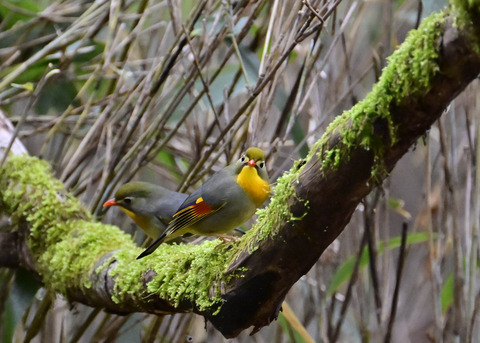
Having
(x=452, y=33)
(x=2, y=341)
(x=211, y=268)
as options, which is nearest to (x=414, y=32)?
(x=452, y=33)

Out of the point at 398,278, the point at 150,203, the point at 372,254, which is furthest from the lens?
the point at 150,203

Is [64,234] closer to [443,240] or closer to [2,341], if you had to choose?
[2,341]

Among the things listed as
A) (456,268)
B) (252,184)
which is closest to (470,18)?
(252,184)

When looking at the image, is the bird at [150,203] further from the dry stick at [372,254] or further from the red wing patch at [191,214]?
the dry stick at [372,254]

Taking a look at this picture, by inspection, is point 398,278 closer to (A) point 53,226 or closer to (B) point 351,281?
(B) point 351,281

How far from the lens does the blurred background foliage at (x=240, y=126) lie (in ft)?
7.52

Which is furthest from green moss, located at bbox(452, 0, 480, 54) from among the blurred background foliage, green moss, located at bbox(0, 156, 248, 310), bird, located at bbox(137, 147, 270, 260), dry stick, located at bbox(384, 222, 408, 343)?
dry stick, located at bbox(384, 222, 408, 343)

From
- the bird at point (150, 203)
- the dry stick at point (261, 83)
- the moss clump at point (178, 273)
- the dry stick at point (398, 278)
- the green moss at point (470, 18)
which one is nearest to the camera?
the green moss at point (470, 18)

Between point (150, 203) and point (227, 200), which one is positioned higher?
point (227, 200)

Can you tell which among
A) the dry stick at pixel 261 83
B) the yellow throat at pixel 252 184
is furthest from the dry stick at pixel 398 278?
the dry stick at pixel 261 83

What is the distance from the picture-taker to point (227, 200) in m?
1.99

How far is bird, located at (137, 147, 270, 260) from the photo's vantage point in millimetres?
1999

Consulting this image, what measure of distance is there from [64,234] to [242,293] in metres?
1.23

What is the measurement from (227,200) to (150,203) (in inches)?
24.3
